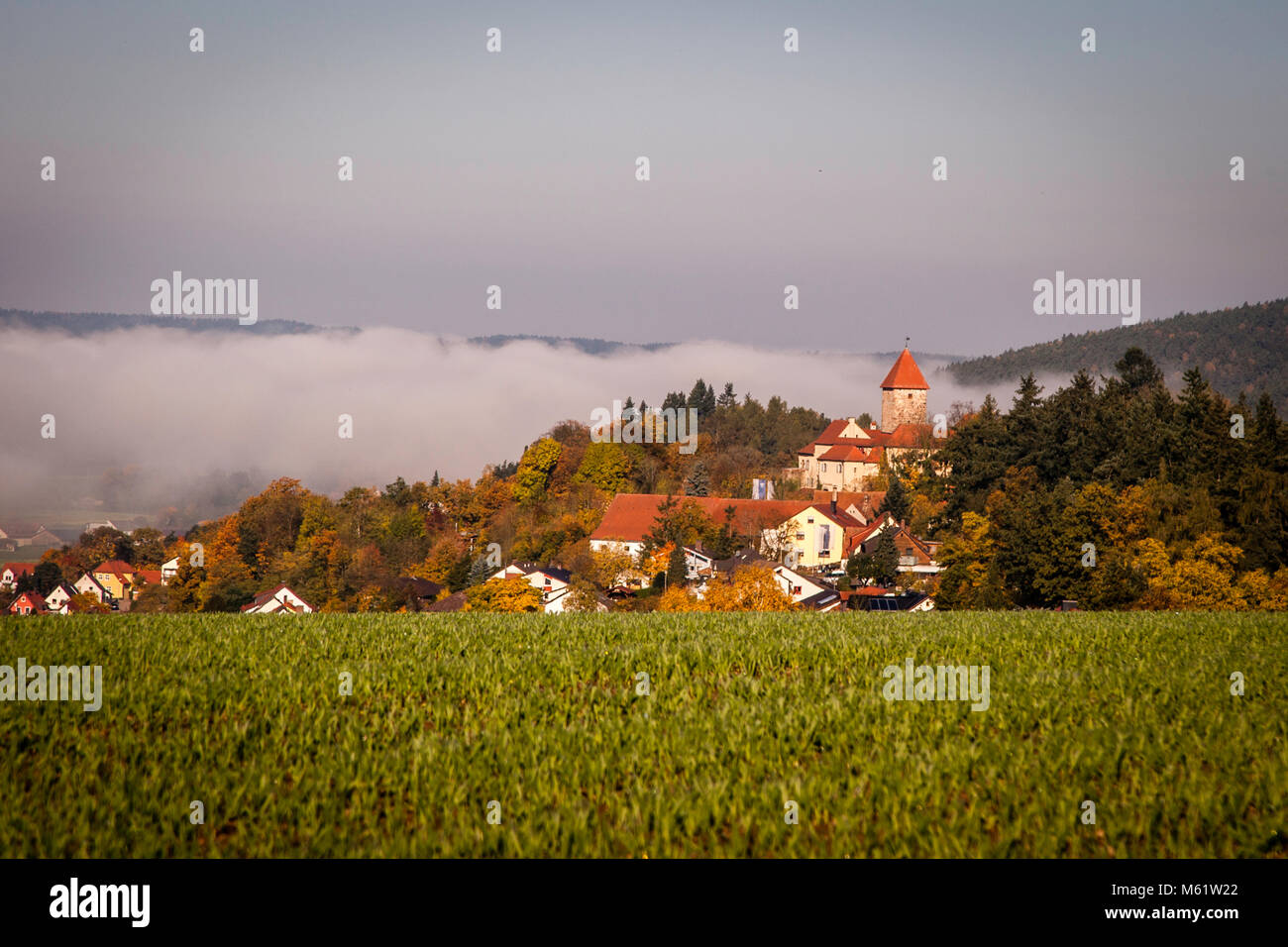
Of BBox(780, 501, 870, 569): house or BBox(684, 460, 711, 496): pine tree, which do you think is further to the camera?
BBox(684, 460, 711, 496): pine tree

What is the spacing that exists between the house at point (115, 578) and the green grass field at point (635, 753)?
3828 inches

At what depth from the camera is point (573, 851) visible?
24.8 feet

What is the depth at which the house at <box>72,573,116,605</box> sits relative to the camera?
319 feet

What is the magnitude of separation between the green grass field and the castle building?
456 ft

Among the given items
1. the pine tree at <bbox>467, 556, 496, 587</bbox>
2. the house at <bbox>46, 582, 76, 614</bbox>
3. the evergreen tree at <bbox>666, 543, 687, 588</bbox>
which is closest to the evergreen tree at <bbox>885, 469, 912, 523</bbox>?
the evergreen tree at <bbox>666, 543, 687, 588</bbox>

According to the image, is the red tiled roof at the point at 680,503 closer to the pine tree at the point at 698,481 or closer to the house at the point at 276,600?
the pine tree at the point at 698,481

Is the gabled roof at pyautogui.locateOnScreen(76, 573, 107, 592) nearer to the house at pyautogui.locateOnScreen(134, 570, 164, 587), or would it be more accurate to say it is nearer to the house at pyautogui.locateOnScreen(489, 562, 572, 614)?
the house at pyautogui.locateOnScreen(134, 570, 164, 587)

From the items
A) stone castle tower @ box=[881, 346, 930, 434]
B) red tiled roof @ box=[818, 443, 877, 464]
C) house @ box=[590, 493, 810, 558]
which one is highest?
stone castle tower @ box=[881, 346, 930, 434]

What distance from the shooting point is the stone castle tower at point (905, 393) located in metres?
186

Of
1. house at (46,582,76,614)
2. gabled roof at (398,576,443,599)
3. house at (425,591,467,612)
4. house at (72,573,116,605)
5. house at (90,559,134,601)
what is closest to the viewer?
house at (425,591,467,612)
